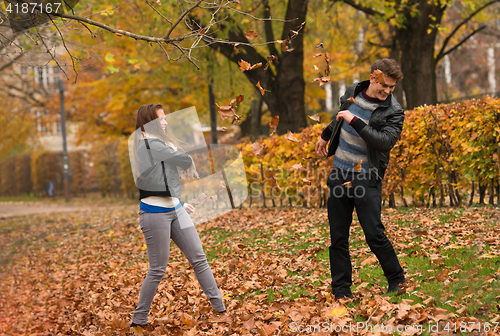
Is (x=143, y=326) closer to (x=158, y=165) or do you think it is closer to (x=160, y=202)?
(x=160, y=202)

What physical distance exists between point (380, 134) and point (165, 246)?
6.45 ft

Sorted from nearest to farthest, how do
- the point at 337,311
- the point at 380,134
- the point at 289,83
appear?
the point at 380,134, the point at 337,311, the point at 289,83

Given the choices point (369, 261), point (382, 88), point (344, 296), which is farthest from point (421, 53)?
point (344, 296)

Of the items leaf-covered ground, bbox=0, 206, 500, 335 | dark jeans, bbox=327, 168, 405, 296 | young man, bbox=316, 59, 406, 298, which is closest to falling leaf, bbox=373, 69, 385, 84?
young man, bbox=316, 59, 406, 298

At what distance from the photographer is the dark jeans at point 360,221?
11.8ft

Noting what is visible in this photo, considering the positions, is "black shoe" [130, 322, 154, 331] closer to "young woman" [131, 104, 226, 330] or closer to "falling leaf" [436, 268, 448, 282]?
"young woman" [131, 104, 226, 330]

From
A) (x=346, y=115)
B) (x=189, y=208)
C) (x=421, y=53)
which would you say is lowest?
(x=189, y=208)

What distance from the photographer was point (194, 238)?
3.88 meters

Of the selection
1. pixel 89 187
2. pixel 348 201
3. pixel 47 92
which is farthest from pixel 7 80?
pixel 348 201

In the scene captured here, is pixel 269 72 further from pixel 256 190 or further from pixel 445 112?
pixel 445 112

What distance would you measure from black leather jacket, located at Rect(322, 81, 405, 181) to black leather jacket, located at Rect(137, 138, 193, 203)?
133 cm

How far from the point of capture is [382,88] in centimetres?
352

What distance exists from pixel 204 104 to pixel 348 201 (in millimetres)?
16645

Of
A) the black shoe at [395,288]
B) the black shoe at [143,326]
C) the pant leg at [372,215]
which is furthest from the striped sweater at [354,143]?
the black shoe at [143,326]
